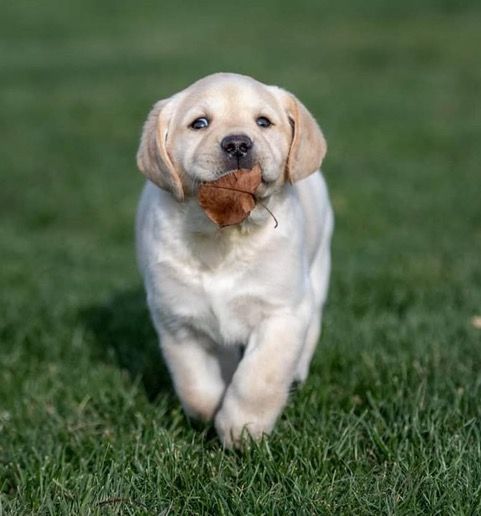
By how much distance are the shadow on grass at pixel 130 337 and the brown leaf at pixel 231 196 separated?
111 centimetres

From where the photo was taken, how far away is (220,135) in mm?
3783

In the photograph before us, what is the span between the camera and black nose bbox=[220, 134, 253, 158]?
3.73 m

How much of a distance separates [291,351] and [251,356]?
0.48 feet

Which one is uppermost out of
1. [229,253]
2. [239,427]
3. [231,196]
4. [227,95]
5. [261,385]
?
[227,95]

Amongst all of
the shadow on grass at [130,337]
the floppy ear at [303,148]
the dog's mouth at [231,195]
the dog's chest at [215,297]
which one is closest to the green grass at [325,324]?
the shadow on grass at [130,337]

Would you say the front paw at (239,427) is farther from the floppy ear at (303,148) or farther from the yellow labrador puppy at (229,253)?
the floppy ear at (303,148)

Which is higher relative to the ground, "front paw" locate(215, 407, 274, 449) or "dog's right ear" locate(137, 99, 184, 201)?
"dog's right ear" locate(137, 99, 184, 201)

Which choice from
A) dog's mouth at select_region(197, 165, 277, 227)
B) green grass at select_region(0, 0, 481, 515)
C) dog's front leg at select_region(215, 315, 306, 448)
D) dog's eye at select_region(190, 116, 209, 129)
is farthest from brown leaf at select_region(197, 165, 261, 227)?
green grass at select_region(0, 0, 481, 515)

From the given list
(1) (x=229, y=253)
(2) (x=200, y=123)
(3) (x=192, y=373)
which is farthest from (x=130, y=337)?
(2) (x=200, y=123)

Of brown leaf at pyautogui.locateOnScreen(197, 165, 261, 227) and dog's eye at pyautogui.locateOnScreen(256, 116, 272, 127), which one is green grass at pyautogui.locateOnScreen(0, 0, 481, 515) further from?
dog's eye at pyautogui.locateOnScreen(256, 116, 272, 127)

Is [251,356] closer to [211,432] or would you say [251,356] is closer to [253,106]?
[211,432]

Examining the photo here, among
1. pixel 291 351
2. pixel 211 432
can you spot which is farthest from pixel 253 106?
pixel 211 432

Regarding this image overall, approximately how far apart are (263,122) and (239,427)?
109cm

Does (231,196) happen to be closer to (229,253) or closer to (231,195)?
(231,195)
